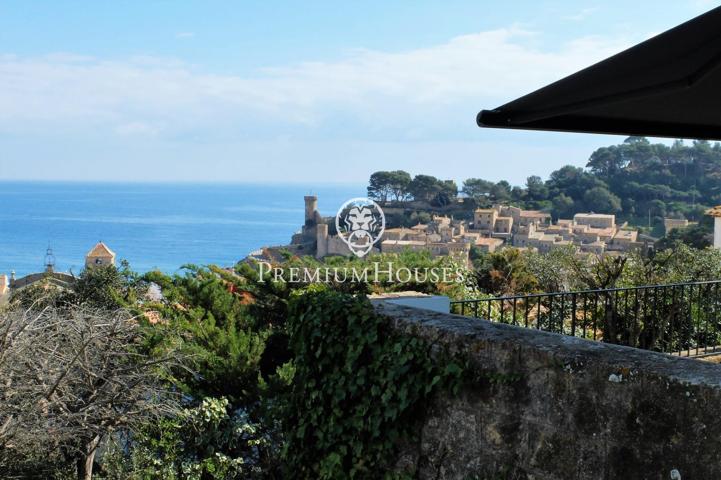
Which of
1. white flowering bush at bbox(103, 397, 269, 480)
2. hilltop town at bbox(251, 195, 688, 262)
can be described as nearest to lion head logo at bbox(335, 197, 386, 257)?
hilltop town at bbox(251, 195, 688, 262)

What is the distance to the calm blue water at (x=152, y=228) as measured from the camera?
78.2m

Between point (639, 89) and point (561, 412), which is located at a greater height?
point (639, 89)

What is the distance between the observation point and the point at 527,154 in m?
39.0

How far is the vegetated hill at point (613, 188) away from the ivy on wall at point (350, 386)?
108 ft

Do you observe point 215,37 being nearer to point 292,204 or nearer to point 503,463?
point 503,463

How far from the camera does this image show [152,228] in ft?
355

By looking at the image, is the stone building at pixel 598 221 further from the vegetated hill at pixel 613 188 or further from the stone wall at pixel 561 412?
the stone wall at pixel 561 412

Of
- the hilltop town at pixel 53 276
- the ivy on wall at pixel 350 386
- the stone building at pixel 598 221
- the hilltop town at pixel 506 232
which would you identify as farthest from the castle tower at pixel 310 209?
the ivy on wall at pixel 350 386

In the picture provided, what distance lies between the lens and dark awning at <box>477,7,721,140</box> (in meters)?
1.96

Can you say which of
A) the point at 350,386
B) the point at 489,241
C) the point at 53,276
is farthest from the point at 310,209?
the point at 350,386

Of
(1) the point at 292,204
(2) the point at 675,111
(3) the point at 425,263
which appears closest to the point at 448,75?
(3) the point at 425,263

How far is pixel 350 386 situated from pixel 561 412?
121cm

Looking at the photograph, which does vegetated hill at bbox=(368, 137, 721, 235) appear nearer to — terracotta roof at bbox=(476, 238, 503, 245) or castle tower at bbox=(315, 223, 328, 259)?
terracotta roof at bbox=(476, 238, 503, 245)

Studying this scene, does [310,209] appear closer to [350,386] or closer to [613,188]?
[613,188]
